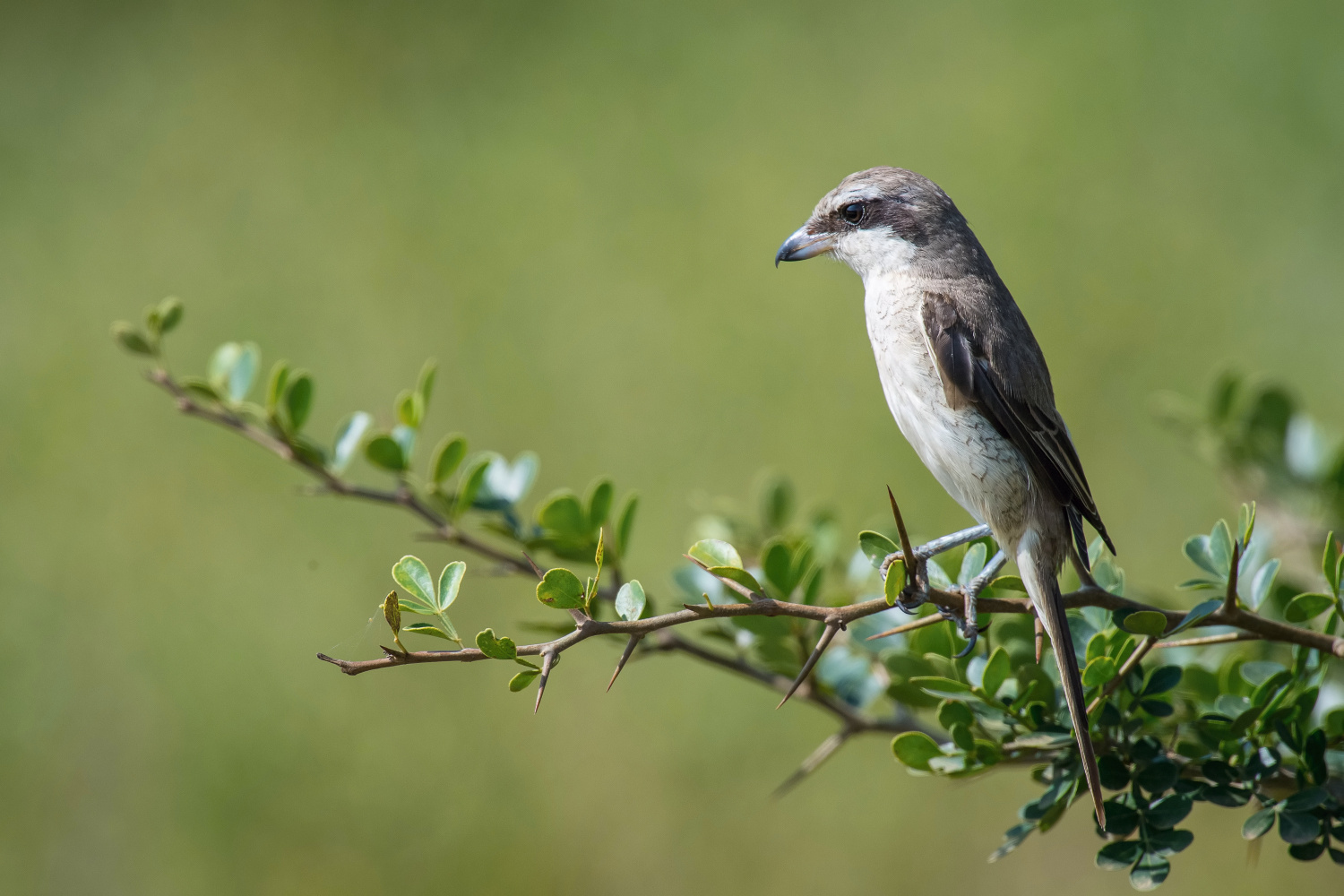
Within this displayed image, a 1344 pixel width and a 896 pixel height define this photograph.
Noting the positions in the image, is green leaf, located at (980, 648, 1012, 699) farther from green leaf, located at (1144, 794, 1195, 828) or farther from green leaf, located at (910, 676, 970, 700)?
green leaf, located at (1144, 794, 1195, 828)

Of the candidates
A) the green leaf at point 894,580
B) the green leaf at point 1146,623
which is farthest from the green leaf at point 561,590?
the green leaf at point 1146,623

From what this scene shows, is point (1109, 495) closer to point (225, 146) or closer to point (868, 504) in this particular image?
point (868, 504)

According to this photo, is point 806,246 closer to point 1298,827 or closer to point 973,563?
point 973,563

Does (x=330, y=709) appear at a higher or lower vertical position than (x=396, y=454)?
lower

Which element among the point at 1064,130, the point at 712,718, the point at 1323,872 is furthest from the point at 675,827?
the point at 1064,130

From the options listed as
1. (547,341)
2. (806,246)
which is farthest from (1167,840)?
(547,341)

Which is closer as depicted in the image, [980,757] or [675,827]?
[980,757]

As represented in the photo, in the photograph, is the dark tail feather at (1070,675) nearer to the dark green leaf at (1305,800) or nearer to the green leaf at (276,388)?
the dark green leaf at (1305,800)

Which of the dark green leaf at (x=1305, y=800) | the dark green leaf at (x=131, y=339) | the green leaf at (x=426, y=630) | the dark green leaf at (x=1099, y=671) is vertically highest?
the dark green leaf at (x=131, y=339)

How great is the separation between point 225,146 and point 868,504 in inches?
178

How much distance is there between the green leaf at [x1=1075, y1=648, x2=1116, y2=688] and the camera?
154 centimetres

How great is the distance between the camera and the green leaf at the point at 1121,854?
61.1 inches

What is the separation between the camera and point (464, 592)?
4887 millimetres

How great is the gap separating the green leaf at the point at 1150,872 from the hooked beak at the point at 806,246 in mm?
1494
